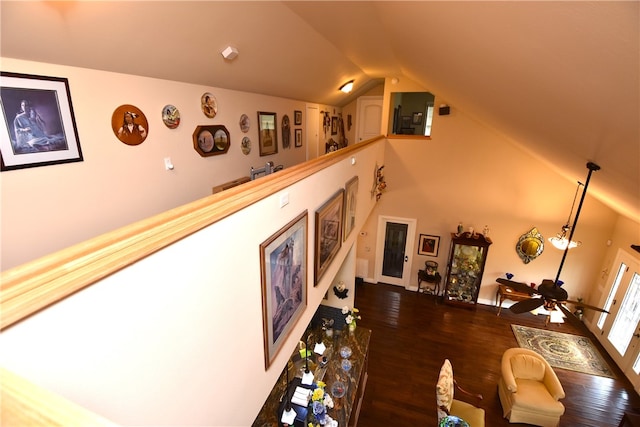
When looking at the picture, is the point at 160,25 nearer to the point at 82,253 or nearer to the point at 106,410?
the point at 82,253

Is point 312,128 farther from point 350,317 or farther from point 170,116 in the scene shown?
point 350,317

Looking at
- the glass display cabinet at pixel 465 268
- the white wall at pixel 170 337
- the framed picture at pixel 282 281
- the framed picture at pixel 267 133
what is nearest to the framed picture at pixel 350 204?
the framed picture at pixel 282 281

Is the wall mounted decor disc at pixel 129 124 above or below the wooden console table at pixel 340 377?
above

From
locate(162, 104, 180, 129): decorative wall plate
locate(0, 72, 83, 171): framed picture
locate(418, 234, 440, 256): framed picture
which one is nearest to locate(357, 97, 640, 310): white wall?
locate(418, 234, 440, 256): framed picture

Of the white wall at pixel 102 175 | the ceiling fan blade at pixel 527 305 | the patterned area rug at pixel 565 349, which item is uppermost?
the white wall at pixel 102 175

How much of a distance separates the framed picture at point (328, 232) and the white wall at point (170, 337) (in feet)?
2.06

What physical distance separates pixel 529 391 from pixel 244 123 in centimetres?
543

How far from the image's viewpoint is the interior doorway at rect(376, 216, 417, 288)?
22.9 feet

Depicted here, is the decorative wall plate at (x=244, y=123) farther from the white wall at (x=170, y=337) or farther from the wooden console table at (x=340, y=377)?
the wooden console table at (x=340, y=377)

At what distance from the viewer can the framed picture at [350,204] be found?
340 centimetres

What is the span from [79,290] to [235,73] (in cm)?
330

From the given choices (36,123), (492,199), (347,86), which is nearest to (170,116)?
(36,123)

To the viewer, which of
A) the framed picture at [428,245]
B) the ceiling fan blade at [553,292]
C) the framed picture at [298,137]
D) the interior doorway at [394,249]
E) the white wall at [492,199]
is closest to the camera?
the ceiling fan blade at [553,292]

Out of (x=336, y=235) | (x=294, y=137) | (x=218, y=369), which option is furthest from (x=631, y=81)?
(x=294, y=137)
